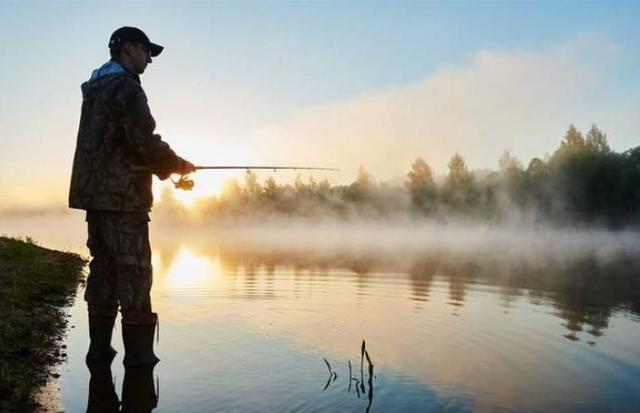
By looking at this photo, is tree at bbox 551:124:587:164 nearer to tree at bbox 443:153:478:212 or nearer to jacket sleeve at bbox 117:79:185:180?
tree at bbox 443:153:478:212

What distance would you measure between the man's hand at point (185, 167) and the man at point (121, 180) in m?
0.16

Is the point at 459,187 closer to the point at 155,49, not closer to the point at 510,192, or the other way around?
the point at 510,192

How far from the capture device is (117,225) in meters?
6.22

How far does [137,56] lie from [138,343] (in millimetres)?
3145

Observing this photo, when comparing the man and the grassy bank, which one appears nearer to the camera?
the grassy bank

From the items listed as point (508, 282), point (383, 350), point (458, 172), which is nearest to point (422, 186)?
point (458, 172)

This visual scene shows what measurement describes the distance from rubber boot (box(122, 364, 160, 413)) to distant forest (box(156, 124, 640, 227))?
82830mm

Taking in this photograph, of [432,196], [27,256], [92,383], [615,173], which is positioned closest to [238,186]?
[432,196]

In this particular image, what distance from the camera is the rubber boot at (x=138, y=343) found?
608 cm

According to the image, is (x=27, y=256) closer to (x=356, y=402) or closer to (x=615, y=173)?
(x=356, y=402)

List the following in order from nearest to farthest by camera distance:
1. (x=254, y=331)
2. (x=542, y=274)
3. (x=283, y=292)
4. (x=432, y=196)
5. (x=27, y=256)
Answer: (x=254, y=331)
(x=283, y=292)
(x=27, y=256)
(x=542, y=274)
(x=432, y=196)

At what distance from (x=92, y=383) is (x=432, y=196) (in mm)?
106041

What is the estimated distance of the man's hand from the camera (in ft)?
21.7

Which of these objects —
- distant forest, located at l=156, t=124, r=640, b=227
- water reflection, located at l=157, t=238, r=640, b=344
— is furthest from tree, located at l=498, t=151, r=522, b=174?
water reflection, located at l=157, t=238, r=640, b=344
